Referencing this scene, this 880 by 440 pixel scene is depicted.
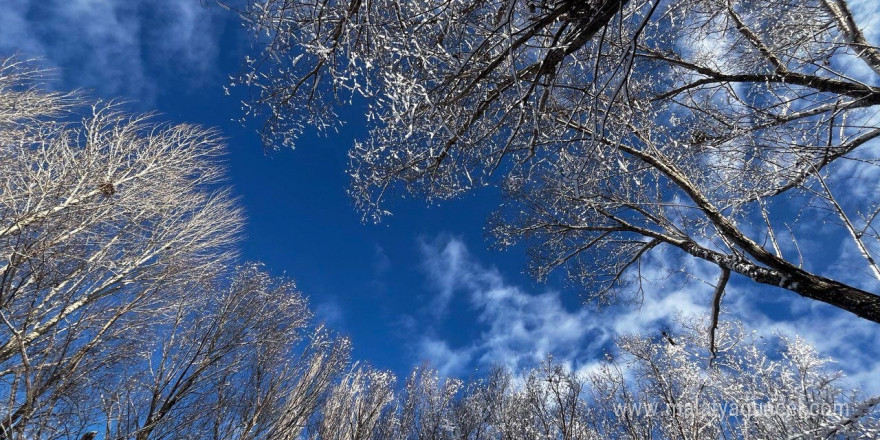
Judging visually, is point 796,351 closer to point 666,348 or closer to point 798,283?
point 666,348

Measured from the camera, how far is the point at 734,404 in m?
10.6

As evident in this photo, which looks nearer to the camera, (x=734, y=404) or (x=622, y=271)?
(x=622, y=271)

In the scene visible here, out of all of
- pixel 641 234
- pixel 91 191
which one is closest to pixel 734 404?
pixel 641 234

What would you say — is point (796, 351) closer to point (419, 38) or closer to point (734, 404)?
point (734, 404)

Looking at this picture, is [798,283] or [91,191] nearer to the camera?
[798,283]

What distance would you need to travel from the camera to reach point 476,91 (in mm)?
3072

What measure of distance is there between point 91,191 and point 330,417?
9.34 m

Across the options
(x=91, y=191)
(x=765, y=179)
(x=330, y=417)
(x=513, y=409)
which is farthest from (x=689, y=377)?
(x=91, y=191)

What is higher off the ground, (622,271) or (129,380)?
→ (622,271)

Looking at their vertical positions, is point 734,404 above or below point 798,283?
above

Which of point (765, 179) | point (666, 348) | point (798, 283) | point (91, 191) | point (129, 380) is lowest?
point (129, 380)

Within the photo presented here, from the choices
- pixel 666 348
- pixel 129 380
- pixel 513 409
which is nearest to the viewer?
pixel 129 380

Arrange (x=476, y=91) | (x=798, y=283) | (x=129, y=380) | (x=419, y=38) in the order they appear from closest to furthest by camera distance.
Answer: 1. (x=419, y=38)
2. (x=476, y=91)
3. (x=798, y=283)
4. (x=129, y=380)

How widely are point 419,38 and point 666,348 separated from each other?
1106 cm
